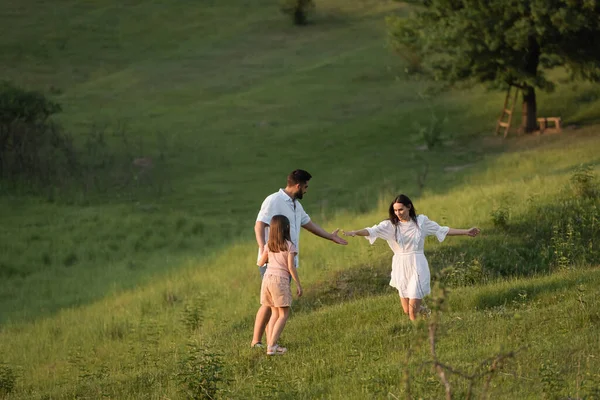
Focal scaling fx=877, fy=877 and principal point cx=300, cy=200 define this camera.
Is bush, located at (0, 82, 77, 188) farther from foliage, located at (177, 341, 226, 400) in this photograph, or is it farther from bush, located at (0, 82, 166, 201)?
foliage, located at (177, 341, 226, 400)

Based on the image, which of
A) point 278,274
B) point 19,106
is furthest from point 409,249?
point 19,106

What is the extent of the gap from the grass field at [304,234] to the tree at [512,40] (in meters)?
2.50

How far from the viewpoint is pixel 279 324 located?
32.4 feet

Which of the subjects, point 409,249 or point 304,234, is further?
point 304,234

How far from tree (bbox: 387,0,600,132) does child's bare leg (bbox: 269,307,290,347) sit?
21.1 meters

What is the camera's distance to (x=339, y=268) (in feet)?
52.2

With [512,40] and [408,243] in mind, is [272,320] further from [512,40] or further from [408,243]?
[512,40]

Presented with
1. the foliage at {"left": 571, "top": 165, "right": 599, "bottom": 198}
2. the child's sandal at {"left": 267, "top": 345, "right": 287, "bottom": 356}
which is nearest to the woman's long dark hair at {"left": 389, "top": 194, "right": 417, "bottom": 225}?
the child's sandal at {"left": 267, "top": 345, "right": 287, "bottom": 356}

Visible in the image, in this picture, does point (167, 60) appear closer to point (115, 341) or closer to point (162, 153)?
point (162, 153)

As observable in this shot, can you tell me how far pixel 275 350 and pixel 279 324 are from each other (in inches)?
13.1

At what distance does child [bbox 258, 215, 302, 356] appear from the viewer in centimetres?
979

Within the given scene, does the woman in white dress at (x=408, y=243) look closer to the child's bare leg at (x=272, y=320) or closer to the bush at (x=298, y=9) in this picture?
the child's bare leg at (x=272, y=320)

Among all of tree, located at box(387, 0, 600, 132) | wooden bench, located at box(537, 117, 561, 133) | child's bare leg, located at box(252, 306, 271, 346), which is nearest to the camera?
child's bare leg, located at box(252, 306, 271, 346)

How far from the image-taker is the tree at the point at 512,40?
28.8m
